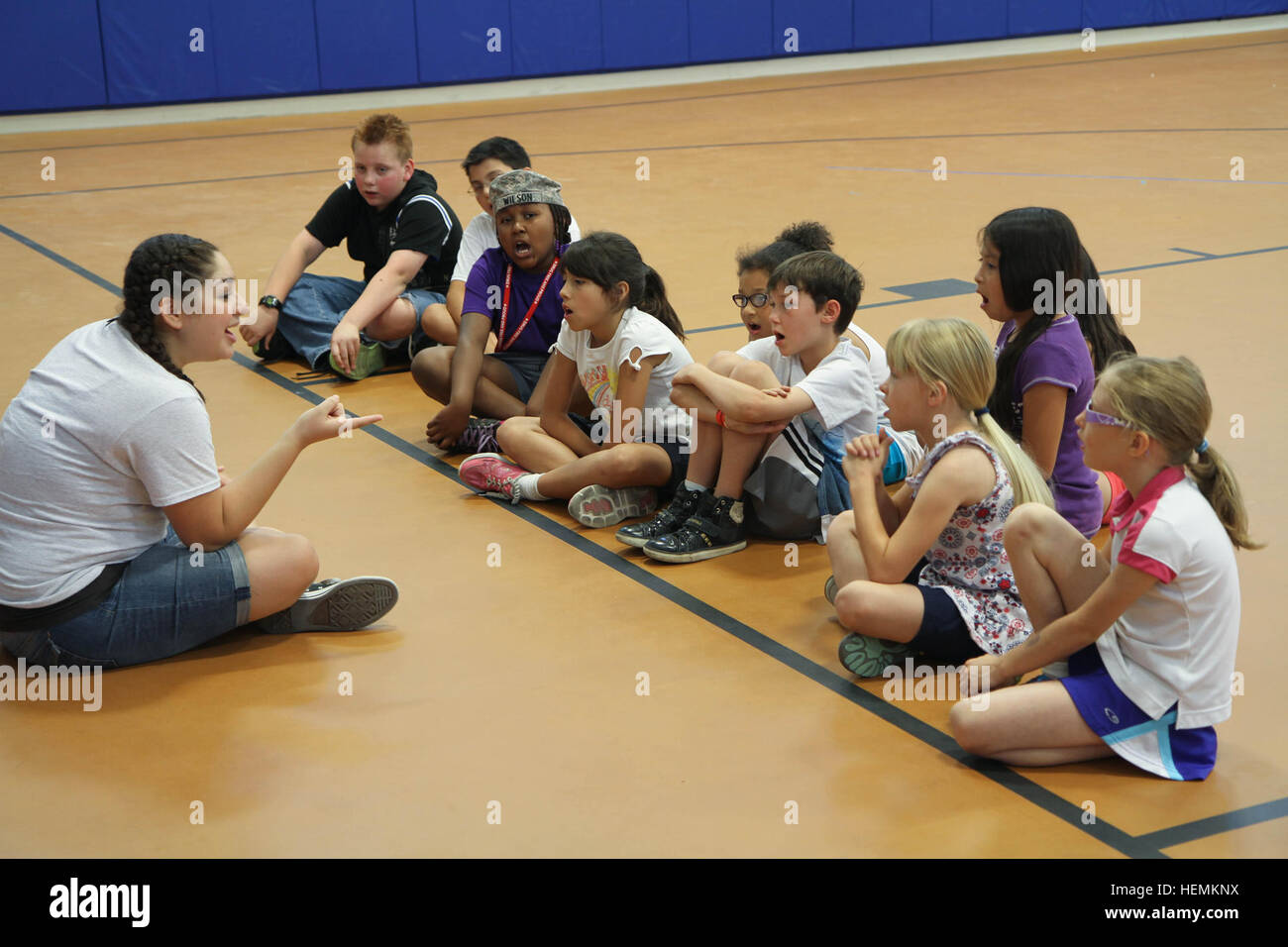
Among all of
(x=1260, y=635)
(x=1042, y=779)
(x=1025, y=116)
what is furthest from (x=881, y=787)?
(x=1025, y=116)

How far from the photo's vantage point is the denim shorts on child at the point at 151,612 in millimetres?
2842

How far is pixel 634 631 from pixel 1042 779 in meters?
0.97

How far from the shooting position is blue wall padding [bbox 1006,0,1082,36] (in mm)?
14734

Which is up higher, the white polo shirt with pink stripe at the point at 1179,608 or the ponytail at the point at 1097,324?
the ponytail at the point at 1097,324

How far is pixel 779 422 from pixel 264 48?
977 centimetres

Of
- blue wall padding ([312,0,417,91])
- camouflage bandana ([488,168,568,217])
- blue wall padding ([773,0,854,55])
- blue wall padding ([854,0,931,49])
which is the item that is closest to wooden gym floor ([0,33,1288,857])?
camouflage bandana ([488,168,568,217])

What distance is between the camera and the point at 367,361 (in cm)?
519

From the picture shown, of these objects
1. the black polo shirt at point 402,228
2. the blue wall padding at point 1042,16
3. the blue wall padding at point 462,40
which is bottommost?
the black polo shirt at point 402,228

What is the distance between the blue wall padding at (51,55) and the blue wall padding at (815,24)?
6341 millimetres

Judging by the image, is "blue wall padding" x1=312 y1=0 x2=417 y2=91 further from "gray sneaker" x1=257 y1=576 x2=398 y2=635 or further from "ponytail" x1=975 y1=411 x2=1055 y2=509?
"ponytail" x1=975 y1=411 x2=1055 y2=509

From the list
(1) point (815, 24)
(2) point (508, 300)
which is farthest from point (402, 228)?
(1) point (815, 24)

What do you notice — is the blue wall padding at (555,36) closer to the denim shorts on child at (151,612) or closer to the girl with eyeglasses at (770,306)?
the girl with eyeglasses at (770,306)

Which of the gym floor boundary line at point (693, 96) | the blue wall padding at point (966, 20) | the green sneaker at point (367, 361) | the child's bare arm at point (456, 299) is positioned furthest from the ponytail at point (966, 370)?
the blue wall padding at point (966, 20)

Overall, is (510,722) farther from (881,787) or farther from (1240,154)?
(1240,154)
